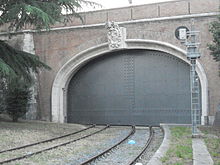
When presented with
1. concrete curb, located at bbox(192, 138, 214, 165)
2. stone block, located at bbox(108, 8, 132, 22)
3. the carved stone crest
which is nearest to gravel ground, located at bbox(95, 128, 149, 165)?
concrete curb, located at bbox(192, 138, 214, 165)

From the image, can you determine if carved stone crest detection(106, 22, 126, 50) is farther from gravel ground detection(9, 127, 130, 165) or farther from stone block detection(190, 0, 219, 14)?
gravel ground detection(9, 127, 130, 165)

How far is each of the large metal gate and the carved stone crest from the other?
2.93 ft

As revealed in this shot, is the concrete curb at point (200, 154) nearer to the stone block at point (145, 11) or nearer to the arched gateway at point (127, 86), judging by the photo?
the arched gateway at point (127, 86)

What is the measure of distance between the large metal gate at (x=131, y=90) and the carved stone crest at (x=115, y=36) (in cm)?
89

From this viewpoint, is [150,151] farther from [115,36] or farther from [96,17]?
[96,17]

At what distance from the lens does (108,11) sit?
19.0 meters

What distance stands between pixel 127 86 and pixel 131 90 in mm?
324

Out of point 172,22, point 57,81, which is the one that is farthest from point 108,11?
point 57,81

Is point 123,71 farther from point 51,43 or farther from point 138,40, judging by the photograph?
point 51,43

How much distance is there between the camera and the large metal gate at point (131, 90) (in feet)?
58.7

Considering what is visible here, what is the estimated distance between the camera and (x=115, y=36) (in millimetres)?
18375

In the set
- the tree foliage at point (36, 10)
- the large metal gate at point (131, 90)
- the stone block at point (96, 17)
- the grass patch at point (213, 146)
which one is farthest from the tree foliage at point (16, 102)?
the grass patch at point (213, 146)

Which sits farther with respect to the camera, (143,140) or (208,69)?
(208,69)

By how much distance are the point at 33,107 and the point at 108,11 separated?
6909mm
